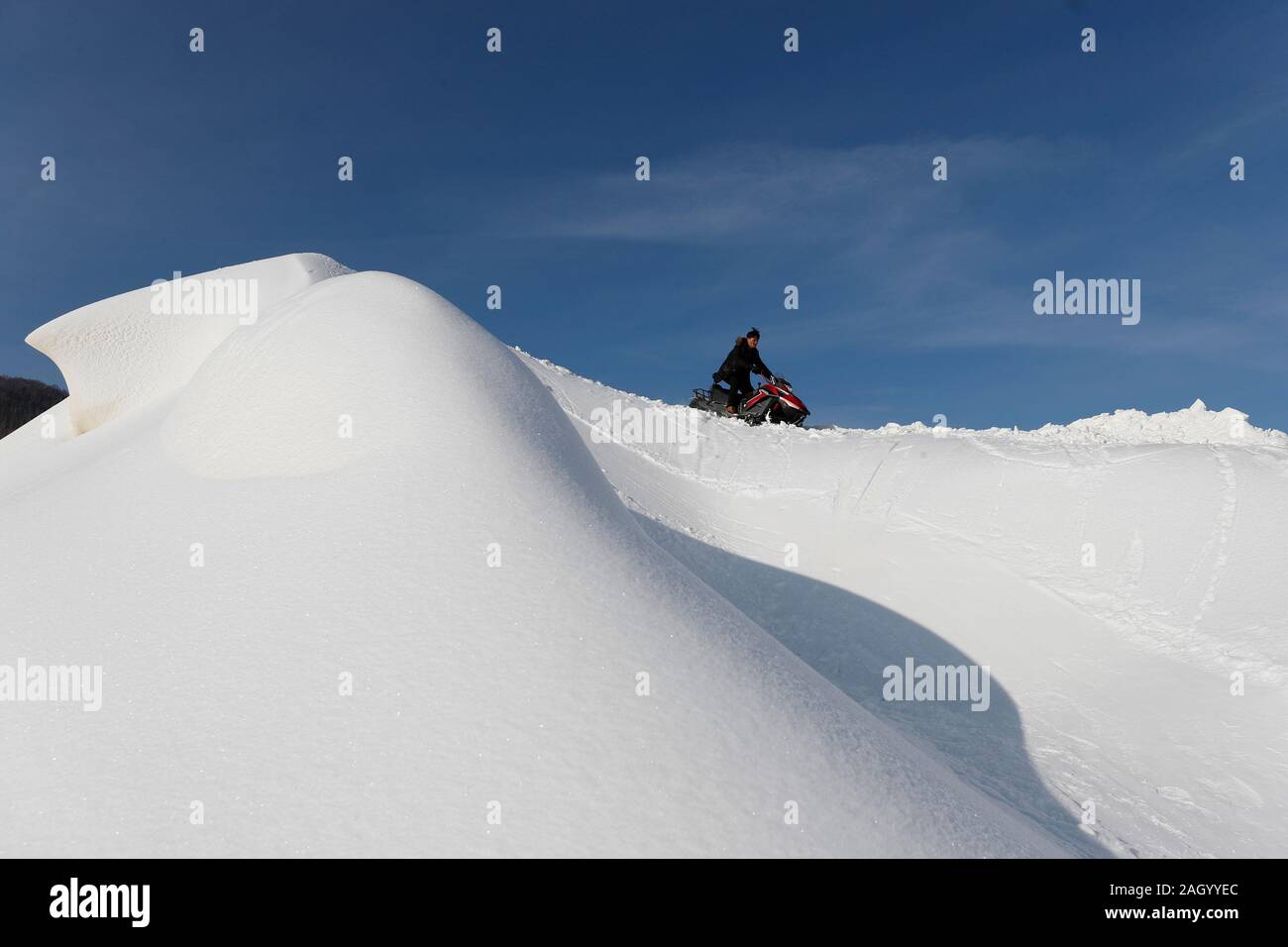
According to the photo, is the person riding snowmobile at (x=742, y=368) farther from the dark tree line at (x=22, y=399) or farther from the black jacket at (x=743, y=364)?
the dark tree line at (x=22, y=399)

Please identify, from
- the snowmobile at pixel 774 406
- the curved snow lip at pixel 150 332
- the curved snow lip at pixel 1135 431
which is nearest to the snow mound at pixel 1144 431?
the curved snow lip at pixel 1135 431

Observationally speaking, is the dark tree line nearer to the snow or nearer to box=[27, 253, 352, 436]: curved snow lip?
box=[27, 253, 352, 436]: curved snow lip

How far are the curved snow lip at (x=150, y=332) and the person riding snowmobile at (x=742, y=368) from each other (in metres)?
4.73

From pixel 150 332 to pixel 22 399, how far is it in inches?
957

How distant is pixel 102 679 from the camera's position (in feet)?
9.75

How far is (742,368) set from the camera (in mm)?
10312

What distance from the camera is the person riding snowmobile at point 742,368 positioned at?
10289 millimetres

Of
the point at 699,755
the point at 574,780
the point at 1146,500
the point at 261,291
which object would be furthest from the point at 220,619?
Answer: the point at 1146,500

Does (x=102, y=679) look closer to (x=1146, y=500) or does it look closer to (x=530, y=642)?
(x=530, y=642)

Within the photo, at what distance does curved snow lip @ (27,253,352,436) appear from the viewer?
7.94 m

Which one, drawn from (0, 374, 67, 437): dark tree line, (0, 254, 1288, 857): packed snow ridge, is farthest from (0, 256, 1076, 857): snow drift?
(0, 374, 67, 437): dark tree line

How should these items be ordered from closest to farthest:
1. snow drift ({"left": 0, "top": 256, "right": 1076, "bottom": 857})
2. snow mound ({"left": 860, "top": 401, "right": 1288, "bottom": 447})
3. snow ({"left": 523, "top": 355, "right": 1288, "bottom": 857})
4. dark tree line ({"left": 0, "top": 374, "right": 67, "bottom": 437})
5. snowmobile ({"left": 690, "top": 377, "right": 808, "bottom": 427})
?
snow drift ({"left": 0, "top": 256, "right": 1076, "bottom": 857}) → snow ({"left": 523, "top": 355, "right": 1288, "bottom": 857}) → snow mound ({"left": 860, "top": 401, "right": 1288, "bottom": 447}) → snowmobile ({"left": 690, "top": 377, "right": 808, "bottom": 427}) → dark tree line ({"left": 0, "top": 374, "right": 67, "bottom": 437})
